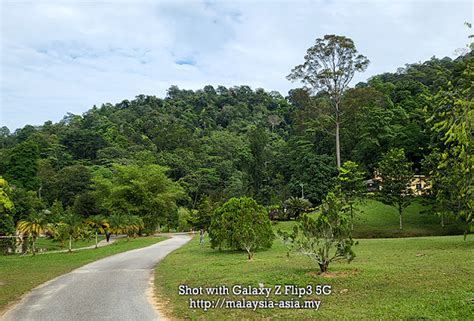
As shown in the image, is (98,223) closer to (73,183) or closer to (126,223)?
(126,223)

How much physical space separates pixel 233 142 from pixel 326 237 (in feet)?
209

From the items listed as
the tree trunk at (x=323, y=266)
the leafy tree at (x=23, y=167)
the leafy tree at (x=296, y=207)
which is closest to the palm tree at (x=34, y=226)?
the leafy tree at (x=296, y=207)

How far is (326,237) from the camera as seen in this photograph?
432 inches

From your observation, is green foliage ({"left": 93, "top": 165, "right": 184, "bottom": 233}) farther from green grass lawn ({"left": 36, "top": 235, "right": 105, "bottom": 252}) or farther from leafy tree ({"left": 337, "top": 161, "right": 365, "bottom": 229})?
leafy tree ({"left": 337, "top": 161, "right": 365, "bottom": 229})

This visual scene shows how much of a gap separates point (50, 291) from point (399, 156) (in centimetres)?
2582

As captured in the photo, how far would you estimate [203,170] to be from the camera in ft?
213

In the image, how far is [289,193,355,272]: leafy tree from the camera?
35.5 ft

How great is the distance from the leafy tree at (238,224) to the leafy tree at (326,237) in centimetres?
715

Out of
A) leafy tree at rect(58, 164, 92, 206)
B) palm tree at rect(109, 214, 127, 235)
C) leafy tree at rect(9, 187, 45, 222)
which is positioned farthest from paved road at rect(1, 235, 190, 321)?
leafy tree at rect(58, 164, 92, 206)

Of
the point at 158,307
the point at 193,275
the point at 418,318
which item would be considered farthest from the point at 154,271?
the point at 418,318

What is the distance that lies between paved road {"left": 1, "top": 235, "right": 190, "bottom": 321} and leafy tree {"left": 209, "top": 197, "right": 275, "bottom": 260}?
5.35 meters

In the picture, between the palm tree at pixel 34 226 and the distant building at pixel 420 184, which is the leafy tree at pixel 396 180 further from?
the palm tree at pixel 34 226

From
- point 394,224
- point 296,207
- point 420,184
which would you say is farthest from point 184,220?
point 420,184

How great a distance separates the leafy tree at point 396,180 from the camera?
97.2ft
